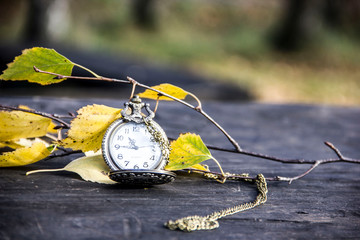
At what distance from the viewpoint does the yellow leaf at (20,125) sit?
3.46ft

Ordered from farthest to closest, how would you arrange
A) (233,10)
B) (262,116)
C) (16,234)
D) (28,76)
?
(233,10), (262,116), (28,76), (16,234)

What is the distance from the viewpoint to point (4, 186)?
929 mm

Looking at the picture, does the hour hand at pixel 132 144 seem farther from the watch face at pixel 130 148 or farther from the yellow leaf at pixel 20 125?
the yellow leaf at pixel 20 125

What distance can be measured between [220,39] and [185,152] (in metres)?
11.1

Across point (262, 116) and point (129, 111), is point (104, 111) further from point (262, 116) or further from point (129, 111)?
point (262, 116)

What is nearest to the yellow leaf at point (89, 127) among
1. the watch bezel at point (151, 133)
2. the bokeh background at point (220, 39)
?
the watch bezel at point (151, 133)

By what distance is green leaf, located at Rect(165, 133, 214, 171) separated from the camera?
3.31ft

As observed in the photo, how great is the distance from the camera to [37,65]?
3.22ft

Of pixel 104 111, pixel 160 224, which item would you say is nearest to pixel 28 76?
pixel 104 111

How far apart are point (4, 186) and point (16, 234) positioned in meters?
0.25

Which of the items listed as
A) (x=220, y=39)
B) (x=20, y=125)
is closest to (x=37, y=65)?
(x=20, y=125)

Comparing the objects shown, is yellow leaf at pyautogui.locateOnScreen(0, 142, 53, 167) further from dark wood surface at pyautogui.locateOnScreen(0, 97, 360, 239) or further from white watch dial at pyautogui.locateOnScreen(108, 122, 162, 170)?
white watch dial at pyautogui.locateOnScreen(108, 122, 162, 170)

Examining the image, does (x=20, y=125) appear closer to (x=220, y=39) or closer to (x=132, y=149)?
(x=132, y=149)

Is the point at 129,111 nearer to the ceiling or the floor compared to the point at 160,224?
nearer to the ceiling
